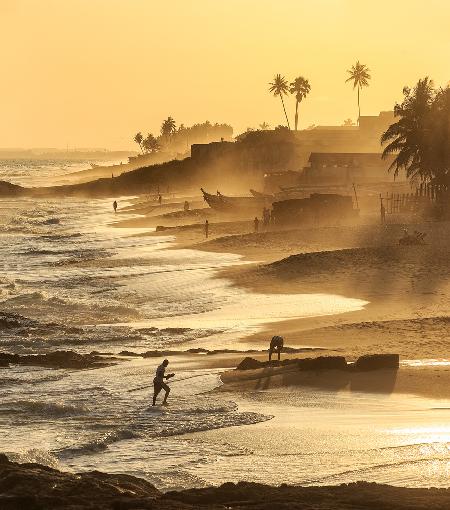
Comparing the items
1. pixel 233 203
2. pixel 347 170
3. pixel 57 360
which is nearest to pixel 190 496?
pixel 57 360

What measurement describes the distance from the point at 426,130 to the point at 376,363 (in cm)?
4428

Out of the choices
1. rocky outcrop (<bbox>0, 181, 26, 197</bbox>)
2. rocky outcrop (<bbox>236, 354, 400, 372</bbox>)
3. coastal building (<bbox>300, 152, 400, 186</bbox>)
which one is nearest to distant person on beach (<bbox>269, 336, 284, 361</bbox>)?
rocky outcrop (<bbox>236, 354, 400, 372</bbox>)

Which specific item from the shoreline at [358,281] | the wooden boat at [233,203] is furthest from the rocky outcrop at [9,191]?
the shoreline at [358,281]

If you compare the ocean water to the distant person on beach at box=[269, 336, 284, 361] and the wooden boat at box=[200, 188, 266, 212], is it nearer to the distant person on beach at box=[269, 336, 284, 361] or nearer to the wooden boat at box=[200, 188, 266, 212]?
the distant person on beach at box=[269, 336, 284, 361]

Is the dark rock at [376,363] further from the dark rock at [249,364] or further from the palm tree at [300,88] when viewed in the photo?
the palm tree at [300,88]

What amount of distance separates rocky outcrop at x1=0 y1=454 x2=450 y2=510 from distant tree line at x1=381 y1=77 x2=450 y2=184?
174ft

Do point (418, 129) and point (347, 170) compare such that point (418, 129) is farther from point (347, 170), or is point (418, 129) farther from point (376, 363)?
point (376, 363)

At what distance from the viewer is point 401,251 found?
4847 cm

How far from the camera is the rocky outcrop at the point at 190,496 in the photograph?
14.6m

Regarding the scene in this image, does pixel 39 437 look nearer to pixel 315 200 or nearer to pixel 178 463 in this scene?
pixel 178 463

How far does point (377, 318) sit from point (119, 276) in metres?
17.6

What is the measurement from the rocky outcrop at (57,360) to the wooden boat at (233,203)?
206 feet

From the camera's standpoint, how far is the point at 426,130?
67.5m

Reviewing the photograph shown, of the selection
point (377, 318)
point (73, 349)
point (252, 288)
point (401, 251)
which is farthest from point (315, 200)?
point (73, 349)
